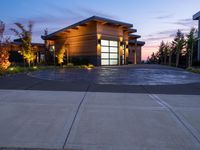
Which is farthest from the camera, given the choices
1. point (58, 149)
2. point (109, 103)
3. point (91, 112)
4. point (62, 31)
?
point (62, 31)

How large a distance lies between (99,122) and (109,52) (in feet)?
94.5

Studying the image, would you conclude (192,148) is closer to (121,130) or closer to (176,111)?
(121,130)

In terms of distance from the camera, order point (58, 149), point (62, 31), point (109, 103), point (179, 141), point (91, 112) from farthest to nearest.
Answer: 1. point (62, 31)
2. point (109, 103)
3. point (91, 112)
4. point (179, 141)
5. point (58, 149)

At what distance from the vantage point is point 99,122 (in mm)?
5770

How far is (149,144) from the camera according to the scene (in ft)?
15.0

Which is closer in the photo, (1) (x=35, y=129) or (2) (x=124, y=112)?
(1) (x=35, y=129)

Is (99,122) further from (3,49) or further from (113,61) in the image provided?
(113,61)

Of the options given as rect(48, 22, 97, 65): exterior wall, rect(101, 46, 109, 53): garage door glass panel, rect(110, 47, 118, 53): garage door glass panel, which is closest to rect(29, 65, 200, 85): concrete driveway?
rect(48, 22, 97, 65): exterior wall

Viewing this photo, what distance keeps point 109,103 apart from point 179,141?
332 centimetres

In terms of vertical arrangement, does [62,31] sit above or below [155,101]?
above

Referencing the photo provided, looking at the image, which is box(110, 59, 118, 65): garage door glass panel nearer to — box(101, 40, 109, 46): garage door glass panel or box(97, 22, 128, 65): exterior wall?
box(97, 22, 128, 65): exterior wall

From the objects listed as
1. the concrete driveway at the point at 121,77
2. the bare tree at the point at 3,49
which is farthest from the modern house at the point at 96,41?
the bare tree at the point at 3,49

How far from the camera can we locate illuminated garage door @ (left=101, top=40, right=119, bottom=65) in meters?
33.3

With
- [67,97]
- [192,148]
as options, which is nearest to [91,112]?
[67,97]
